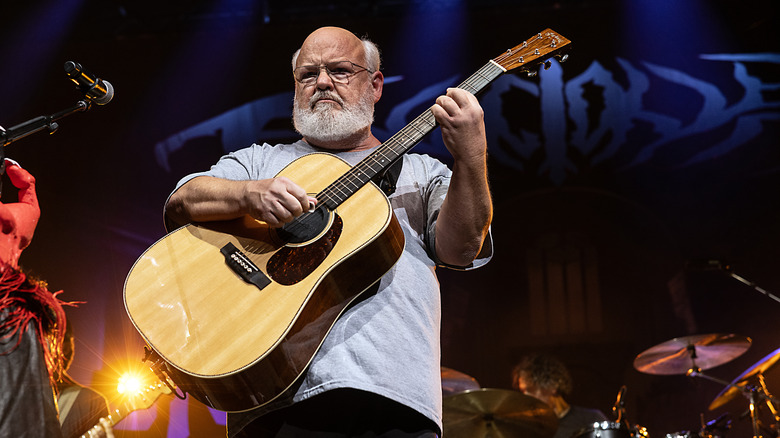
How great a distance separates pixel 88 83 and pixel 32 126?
207 mm

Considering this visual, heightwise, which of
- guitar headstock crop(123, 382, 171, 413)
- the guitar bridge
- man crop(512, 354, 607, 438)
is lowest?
man crop(512, 354, 607, 438)

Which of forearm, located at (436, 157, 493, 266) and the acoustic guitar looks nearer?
the acoustic guitar

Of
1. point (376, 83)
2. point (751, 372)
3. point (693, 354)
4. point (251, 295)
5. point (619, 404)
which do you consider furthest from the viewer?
point (693, 354)

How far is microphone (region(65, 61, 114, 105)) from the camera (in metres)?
1.98

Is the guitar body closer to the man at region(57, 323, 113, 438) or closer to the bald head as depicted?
the bald head

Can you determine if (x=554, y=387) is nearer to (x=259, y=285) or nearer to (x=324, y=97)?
(x=324, y=97)

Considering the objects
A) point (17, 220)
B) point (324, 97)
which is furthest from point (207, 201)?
point (17, 220)

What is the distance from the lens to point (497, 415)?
4688mm

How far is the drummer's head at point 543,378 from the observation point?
17.8 feet

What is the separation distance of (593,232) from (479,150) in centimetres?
446

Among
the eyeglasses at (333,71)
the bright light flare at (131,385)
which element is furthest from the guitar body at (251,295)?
the bright light flare at (131,385)

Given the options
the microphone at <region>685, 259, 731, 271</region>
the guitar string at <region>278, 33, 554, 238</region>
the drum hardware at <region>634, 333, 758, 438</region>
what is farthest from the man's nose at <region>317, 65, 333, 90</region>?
the microphone at <region>685, 259, 731, 271</region>

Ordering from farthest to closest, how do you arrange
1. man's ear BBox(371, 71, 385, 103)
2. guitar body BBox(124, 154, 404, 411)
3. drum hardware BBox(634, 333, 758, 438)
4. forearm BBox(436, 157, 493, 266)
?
drum hardware BBox(634, 333, 758, 438)
man's ear BBox(371, 71, 385, 103)
forearm BBox(436, 157, 493, 266)
guitar body BBox(124, 154, 404, 411)

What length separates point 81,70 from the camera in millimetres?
2004
